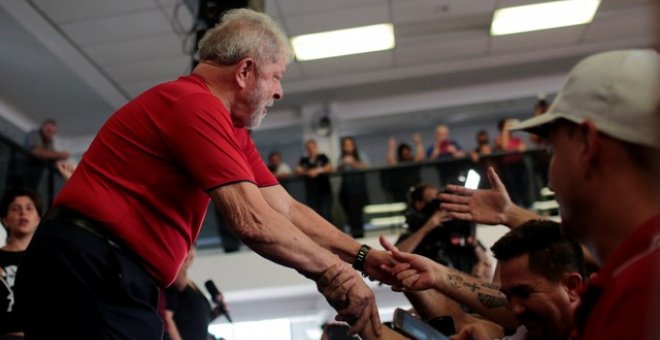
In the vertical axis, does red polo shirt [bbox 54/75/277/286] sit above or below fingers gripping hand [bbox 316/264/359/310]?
above

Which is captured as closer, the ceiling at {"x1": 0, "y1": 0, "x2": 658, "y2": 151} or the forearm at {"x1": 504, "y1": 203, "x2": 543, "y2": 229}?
the forearm at {"x1": 504, "y1": 203, "x2": 543, "y2": 229}

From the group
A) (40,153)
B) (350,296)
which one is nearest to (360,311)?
(350,296)

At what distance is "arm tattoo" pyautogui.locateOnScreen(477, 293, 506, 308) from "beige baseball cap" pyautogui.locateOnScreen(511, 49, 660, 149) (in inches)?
50.3

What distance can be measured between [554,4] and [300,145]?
5750 mm

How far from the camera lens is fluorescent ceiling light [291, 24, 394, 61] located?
8.05m

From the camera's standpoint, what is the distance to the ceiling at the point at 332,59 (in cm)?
743

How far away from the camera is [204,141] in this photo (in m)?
1.70

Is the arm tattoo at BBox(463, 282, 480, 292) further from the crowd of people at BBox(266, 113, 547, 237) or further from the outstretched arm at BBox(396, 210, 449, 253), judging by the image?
the crowd of people at BBox(266, 113, 547, 237)

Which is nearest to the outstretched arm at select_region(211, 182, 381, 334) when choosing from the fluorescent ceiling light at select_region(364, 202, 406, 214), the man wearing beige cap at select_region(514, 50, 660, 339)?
the man wearing beige cap at select_region(514, 50, 660, 339)

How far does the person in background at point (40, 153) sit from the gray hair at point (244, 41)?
5.47 meters

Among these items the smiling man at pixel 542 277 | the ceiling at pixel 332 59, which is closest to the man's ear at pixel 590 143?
the smiling man at pixel 542 277

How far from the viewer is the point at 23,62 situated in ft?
27.7

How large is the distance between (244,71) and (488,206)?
3.28 feet

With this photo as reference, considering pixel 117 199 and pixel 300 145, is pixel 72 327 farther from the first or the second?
pixel 300 145
